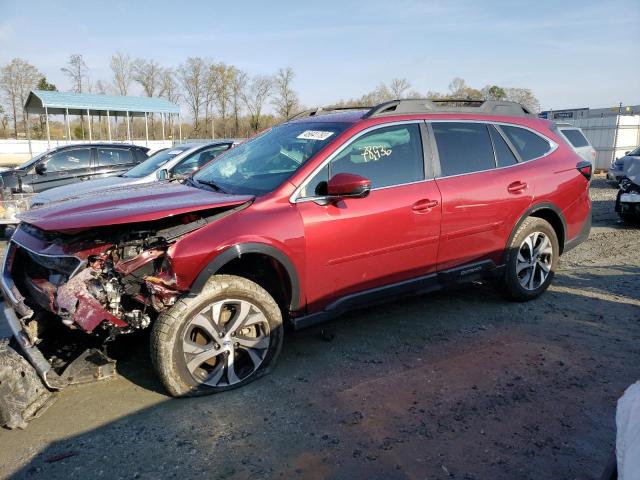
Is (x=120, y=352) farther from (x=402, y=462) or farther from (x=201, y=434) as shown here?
(x=402, y=462)

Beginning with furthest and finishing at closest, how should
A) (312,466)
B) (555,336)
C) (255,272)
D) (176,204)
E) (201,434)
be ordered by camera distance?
(555,336), (255,272), (176,204), (201,434), (312,466)

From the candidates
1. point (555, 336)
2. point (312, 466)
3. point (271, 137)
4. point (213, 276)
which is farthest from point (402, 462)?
point (271, 137)

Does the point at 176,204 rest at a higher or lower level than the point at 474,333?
higher

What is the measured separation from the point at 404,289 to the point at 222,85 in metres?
56.5

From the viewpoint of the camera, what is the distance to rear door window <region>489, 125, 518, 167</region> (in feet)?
15.4

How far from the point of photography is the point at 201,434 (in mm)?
2938

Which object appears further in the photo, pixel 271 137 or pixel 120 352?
pixel 271 137

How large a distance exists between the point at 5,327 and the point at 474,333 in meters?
4.30

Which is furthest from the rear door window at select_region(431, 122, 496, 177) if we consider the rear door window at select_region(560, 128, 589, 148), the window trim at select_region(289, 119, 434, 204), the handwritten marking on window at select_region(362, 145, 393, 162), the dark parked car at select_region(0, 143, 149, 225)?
the rear door window at select_region(560, 128, 589, 148)

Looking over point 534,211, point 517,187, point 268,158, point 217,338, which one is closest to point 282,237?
point 217,338

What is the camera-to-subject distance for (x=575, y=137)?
12.5m

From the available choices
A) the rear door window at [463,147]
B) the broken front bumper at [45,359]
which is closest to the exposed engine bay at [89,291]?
the broken front bumper at [45,359]

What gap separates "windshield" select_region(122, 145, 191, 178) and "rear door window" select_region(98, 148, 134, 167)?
2.35 metres

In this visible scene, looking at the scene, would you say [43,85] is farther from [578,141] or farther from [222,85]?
[578,141]
